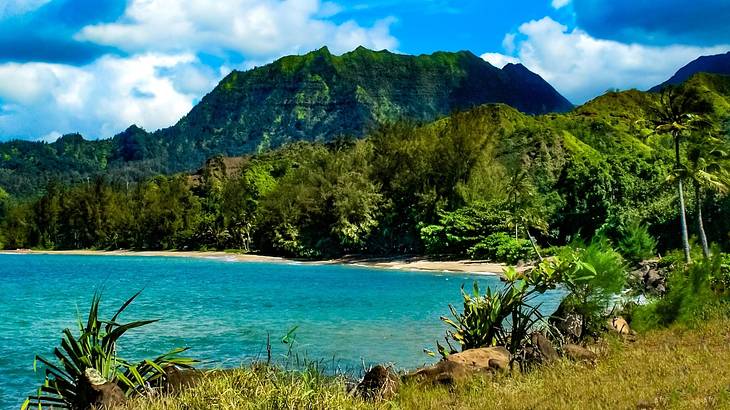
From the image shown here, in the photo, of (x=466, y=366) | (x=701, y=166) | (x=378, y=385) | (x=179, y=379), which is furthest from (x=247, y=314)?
(x=701, y=166)

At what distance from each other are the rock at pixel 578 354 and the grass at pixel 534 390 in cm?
35

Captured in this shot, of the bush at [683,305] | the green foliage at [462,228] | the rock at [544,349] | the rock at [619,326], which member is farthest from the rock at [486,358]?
the green foliage at [462,228]

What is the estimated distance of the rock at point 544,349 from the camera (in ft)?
35.3

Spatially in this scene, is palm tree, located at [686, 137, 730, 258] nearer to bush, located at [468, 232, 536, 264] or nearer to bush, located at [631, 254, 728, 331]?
bush, located at [631, 254, 728, 331]

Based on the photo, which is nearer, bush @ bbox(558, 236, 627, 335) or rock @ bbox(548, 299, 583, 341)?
rock @ bbox(548, 299, 583, 341)

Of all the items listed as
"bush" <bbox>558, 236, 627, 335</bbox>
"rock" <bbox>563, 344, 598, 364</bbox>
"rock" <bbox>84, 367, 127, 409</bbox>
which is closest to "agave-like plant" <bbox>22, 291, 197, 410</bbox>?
"rock" <bbox>84, 367, 127, 409</bbox>

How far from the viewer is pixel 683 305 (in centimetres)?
1477

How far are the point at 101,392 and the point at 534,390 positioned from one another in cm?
555

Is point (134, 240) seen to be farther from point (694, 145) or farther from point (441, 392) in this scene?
point (441, 392)

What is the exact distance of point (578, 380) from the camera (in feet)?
29.2

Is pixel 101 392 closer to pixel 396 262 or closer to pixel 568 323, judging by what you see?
pixel 568 323

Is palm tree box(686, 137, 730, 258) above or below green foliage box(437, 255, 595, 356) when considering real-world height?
above

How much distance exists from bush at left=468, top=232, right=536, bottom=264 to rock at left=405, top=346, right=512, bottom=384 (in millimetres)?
36276

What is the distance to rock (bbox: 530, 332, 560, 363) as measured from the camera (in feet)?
35.3
